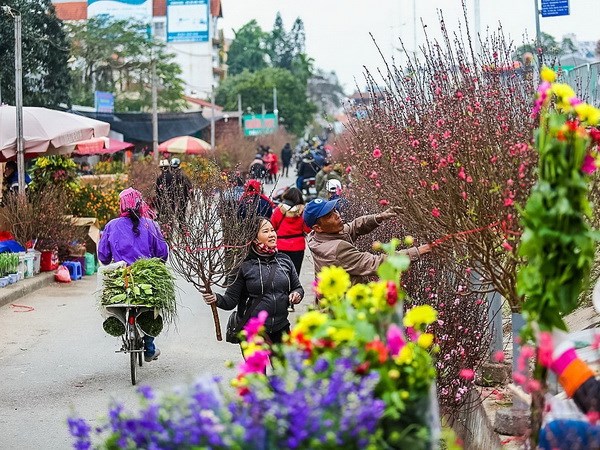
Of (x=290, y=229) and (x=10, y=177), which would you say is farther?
(x=10, y=177)

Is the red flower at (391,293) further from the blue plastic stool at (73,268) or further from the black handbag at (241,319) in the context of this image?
the blue plastic stool at (73,268)

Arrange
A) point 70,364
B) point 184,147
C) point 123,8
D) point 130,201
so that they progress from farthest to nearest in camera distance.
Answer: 1. point 123,8
2. point 184,147
3. point 70,364
4. point 130,201

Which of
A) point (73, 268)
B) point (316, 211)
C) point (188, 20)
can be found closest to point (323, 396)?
point (316, 211)

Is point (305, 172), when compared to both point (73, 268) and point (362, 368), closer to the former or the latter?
point (73, 268)

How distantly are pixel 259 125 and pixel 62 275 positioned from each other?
2758 inches

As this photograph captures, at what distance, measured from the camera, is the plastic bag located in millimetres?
17969

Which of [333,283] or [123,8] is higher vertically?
[123,8]

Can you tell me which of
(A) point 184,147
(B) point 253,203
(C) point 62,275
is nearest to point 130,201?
(B) point 253,203

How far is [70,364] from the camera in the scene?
36.5 ft

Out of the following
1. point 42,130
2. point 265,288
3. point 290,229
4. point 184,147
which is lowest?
point 265,288

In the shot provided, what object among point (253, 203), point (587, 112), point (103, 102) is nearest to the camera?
point (587, 112)

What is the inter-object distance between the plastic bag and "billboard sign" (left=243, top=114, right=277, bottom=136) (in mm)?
66673

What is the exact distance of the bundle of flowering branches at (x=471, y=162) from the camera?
A: 6.73m

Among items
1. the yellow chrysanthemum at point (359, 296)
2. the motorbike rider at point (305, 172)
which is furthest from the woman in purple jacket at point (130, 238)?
the motorbike rider at point (305, 172)
